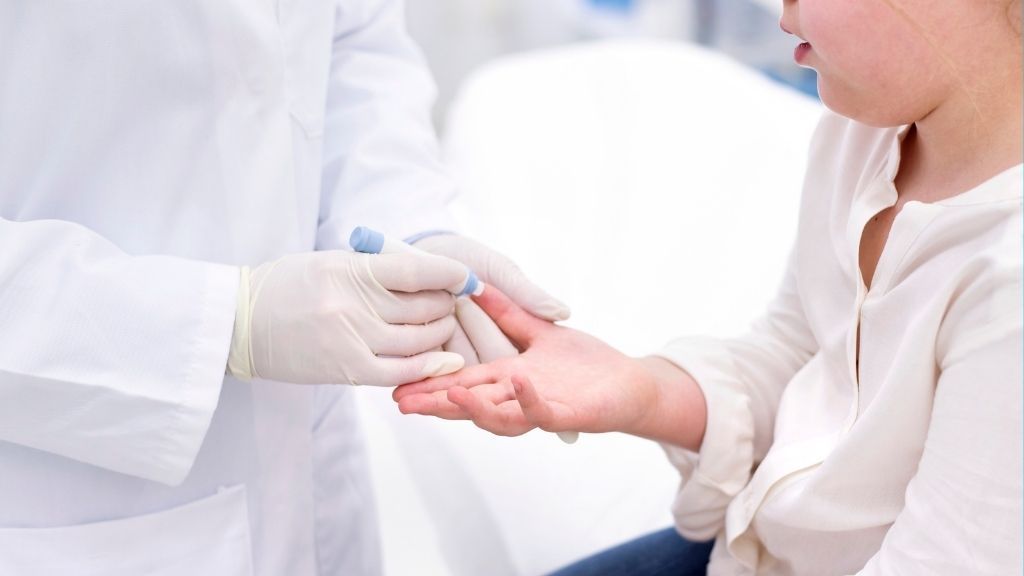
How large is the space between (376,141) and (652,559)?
0.62 m

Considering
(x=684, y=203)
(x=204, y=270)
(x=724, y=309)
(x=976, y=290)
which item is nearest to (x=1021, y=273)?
(x=976, y=290)

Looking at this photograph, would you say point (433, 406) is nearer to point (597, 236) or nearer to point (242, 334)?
point (242, 334)

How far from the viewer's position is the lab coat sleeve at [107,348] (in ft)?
3.21

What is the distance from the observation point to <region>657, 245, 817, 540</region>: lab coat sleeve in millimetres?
A: 1179

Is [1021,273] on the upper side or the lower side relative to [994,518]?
upper

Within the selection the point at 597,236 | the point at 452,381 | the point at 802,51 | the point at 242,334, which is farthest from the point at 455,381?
the point at 597,236

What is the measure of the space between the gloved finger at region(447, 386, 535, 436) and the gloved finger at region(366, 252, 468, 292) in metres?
0.13

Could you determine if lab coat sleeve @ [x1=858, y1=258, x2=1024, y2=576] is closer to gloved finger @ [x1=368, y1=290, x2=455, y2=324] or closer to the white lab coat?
gloved finger @ [x1=368, y1=290, x2=455, y2=324]

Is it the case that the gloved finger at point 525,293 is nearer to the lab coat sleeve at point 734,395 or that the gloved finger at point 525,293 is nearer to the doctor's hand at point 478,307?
the doctor's hand at point 478,307

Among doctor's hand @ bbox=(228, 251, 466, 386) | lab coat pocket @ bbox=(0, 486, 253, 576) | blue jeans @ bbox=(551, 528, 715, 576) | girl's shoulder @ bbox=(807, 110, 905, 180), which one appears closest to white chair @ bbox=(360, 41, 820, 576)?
blue jeans @ bbox=(551, 528, 715, 576)

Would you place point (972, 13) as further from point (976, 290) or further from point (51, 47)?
point (51, 47)

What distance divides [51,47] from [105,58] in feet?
0.16

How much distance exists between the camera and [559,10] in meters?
3.75

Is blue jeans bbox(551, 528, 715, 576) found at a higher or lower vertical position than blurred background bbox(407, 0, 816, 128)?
lower
